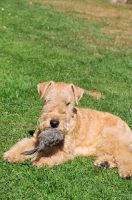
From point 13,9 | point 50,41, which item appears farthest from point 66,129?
point 13,9

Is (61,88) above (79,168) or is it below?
above

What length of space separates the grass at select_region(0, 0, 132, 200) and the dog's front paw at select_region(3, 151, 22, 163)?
0.10m

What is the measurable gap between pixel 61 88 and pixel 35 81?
157 inches

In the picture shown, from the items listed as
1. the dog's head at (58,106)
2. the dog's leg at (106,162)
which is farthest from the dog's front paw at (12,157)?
the dog's leg at (106,162)

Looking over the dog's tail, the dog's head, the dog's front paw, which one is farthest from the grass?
the dog's head

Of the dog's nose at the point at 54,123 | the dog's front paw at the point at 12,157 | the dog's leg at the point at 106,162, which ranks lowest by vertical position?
the dog's leg at the point at 106,162

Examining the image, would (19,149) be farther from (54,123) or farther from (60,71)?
(60,71)

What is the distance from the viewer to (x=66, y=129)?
6.23m

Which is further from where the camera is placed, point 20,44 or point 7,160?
point 20,44

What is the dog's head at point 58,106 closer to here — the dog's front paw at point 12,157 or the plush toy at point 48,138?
the plush toy at point 48,138

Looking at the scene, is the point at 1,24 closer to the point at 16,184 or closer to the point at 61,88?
the point at 61,88

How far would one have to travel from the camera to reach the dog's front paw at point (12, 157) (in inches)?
250

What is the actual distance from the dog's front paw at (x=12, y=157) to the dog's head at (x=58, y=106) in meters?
0.68

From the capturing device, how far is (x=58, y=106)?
6219mm
